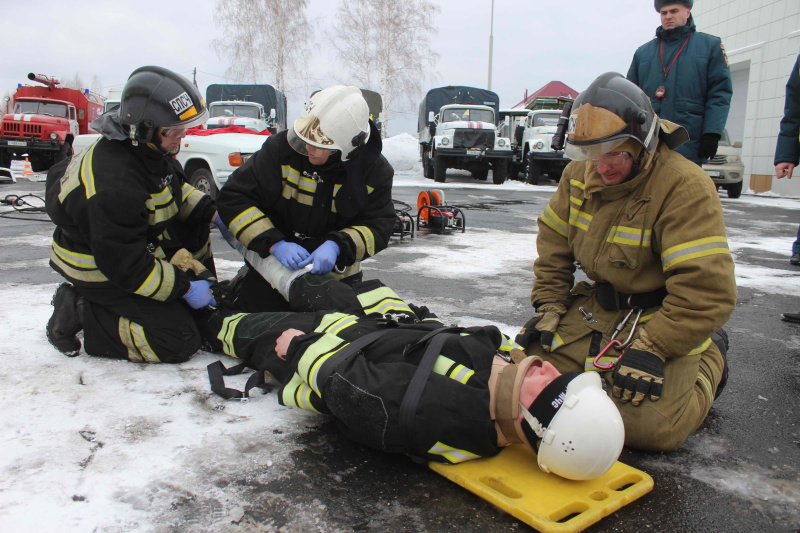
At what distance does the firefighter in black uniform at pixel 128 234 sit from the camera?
280 cm

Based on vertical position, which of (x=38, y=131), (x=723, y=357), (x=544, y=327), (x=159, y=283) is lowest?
(x=723, y=357)

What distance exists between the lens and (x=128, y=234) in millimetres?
2816

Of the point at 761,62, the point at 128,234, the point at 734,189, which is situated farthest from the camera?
the point at 761,62

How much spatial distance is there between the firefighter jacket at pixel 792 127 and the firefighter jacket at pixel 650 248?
132 inches

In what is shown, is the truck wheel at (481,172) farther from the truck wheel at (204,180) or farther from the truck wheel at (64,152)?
the truck wheel at (64,152)

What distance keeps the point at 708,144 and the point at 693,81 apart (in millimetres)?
419

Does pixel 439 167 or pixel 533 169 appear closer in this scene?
pixel 439 167

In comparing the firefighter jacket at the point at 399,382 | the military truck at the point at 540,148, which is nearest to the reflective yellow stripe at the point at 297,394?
the firefighter jacket at the point at 399,382

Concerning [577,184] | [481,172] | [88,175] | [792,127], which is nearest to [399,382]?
[577,184]

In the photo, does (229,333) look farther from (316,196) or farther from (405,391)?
(405,391)

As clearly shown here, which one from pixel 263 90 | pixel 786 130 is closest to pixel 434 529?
pixel 786 130

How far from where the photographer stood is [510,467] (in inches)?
84.6

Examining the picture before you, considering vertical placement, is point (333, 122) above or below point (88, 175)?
above

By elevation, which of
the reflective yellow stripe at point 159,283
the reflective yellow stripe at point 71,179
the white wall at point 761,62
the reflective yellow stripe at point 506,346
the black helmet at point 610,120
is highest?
the white wall at point 761,62
